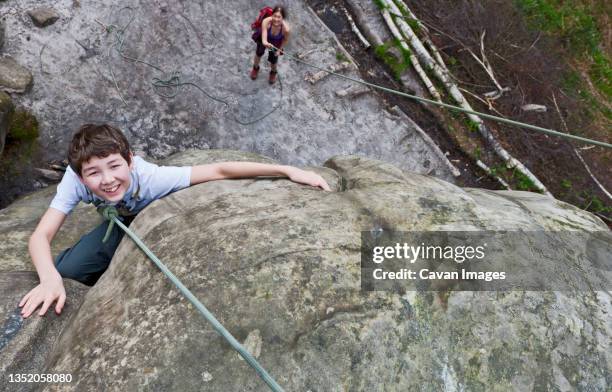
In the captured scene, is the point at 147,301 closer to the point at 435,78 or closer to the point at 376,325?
the point at 376,325

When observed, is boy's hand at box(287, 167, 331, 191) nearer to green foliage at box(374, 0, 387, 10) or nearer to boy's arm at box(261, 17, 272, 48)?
boy's arm at box(261, 17, 272, 48)

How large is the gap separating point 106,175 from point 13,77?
4.33 metres

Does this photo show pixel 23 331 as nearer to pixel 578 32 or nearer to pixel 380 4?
pixel 380 4

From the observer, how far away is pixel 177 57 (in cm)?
675

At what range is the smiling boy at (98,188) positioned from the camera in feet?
8.30

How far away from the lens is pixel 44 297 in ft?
8.25

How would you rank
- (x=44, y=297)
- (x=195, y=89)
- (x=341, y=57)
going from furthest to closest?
(x=341, y=57), (x=195, y=89), (x=44, y=297)

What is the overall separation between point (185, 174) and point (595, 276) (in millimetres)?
2885

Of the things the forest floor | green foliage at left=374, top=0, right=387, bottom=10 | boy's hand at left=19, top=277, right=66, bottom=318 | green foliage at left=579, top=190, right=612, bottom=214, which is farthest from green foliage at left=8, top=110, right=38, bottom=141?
green foliage at left=579, top=190, right=612, bottom=214

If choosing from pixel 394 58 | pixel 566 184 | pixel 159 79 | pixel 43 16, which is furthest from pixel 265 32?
pixel 566 184

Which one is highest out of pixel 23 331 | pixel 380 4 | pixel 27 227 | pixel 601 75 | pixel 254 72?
pixel 380 4

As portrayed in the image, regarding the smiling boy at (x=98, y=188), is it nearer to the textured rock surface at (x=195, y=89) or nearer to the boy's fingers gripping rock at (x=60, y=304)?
the boy's fingers gripping rock at (x=60, y=304)

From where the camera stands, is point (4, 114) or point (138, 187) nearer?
point (138, 187)

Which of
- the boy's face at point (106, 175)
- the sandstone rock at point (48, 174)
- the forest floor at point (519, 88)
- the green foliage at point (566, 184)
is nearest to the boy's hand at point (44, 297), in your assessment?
the boy's face at point (106, 175)
